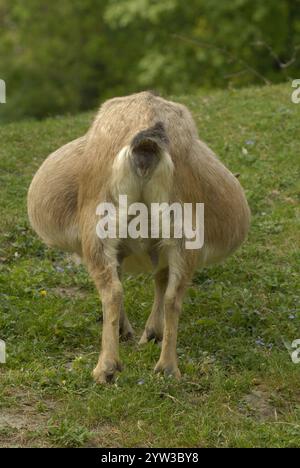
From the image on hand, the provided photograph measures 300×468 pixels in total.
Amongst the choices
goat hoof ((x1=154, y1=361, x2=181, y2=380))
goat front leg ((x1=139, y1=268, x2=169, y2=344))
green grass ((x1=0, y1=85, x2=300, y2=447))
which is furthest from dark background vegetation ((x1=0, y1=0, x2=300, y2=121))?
goat hoof ((x1=154, y1=361, x2=181, y2=380))

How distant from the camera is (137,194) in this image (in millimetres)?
5160

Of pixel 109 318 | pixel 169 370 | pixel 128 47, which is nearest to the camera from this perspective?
pixel 109 318

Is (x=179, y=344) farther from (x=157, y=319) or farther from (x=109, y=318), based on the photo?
(x=109, y=318)

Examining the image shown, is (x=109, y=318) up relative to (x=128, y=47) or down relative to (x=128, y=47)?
up

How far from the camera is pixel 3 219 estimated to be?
8.00m

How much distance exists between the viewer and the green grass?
494 centimetres

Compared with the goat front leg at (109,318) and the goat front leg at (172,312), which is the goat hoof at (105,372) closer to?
the goat front leg at (109,318)

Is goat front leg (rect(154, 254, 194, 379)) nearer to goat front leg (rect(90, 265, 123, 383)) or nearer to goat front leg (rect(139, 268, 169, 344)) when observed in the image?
goat front leg (rect(90, 265, 123, 383))

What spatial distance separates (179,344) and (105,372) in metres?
0.92

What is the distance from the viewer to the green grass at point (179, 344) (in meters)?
4.94

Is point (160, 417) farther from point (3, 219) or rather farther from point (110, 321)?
point (3, 219)

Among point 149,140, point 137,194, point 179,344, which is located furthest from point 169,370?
point 149,140

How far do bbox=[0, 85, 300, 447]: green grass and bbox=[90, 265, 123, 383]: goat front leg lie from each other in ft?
0.33

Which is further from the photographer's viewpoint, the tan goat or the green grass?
the tan goat
